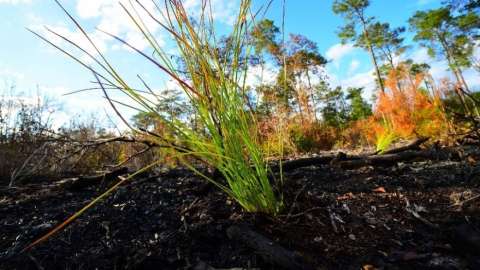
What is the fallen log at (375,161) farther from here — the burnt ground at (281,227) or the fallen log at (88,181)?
the fallen log at (88,181)

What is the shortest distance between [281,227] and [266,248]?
0.43ft

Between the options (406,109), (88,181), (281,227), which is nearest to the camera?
(281,227)

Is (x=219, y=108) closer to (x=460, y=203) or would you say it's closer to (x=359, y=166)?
(x=460, y=203)

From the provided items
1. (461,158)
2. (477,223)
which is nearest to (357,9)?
(461,158)

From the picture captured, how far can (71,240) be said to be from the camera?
44.4 inches

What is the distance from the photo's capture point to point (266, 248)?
2.77ft

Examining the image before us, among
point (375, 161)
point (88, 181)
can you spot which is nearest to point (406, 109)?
point (375, 161)

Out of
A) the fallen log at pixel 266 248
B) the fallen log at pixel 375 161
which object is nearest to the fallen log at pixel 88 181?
the fallen log at pixel 266 248

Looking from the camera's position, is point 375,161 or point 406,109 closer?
point 375,161

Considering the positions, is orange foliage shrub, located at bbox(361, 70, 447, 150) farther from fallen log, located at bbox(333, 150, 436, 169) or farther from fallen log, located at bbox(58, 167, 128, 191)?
fallen log, located at bbox(58, 167, 128, 191)

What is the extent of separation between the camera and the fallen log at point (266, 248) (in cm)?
79

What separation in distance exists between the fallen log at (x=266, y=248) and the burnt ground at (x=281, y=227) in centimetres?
2

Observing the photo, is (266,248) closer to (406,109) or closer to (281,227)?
(281,227)

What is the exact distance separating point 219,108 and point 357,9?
19.4 m
